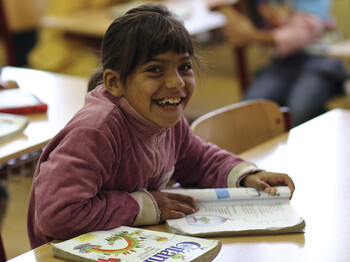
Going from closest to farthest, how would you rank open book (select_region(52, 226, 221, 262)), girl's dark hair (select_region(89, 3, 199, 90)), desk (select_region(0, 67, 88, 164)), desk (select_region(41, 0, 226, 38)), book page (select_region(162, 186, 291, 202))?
open book (select_region(52, 226, 221, 262)), girl's dark hair (select_region(89, 3, 199, 90)), book page (select_region(162, 186, 291, 202)), desk (select_region(0, 67, 88, 164)), desk (select_region(41, 0, 226, 38))

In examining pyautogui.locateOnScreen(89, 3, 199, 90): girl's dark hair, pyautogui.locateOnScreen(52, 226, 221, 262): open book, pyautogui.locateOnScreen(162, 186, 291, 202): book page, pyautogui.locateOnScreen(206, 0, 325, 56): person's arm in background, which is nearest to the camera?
pyautogui.locateOnScreen(52, 226, 221, 262): open book

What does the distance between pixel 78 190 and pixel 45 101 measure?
3.56 ft

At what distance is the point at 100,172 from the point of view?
1.28 meters

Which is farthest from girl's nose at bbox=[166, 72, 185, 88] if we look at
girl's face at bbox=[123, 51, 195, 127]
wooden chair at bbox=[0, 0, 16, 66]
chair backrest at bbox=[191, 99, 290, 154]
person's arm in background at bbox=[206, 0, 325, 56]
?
wooden chair at bbox=[0, 0, 16, 66]

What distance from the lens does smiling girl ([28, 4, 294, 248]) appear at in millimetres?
1232

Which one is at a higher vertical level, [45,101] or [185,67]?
[185,67]

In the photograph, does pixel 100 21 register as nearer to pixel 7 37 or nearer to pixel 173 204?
pixel 7 37

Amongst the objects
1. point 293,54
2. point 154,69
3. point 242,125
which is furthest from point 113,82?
point 293,54

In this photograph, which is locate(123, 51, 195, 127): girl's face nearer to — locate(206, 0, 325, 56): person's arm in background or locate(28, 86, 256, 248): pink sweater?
locate(28, 86, 256, 248): pink sweater

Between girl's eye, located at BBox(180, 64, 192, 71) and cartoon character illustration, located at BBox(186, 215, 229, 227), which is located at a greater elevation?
girl's eye, located at BBox(180, 64, 192, 71)

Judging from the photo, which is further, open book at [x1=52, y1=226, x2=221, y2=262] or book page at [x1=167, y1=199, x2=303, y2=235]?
book page at [x1=167, y1=199, x2=303, y2=235]

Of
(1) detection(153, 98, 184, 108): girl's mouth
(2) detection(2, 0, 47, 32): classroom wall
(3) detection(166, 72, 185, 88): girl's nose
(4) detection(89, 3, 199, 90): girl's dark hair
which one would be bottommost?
(1) detection(153, 98, 184, 108): girl's mouth

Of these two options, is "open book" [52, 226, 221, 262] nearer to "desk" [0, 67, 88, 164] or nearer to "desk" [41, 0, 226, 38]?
"desk" [0, 67, 88, 164]

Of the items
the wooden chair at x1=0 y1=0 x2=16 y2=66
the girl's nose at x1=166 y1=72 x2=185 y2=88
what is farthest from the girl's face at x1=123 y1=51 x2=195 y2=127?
the wooden chair at x1=0 y1=0 x2=16 y2=66
